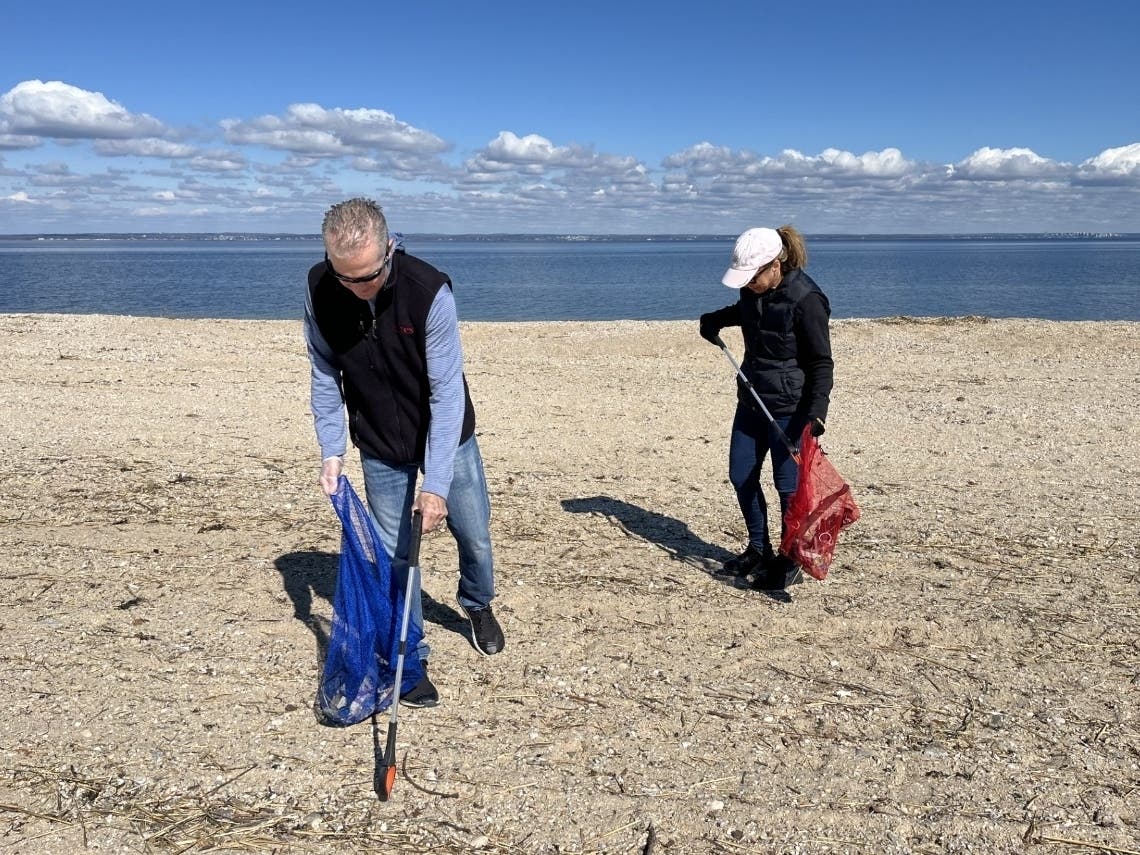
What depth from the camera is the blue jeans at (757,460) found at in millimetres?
5070

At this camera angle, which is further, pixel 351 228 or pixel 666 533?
pixel 666 533

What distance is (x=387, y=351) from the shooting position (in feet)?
11.9

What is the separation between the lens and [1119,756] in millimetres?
3604

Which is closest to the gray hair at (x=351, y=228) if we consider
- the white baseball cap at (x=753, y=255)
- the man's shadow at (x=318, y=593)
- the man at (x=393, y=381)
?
the man at (x=393, y=381)

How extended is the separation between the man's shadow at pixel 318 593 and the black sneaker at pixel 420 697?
0.58 metres

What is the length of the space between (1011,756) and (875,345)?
14070mm

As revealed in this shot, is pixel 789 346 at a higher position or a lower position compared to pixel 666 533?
higher

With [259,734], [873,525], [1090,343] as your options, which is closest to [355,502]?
[259,734]

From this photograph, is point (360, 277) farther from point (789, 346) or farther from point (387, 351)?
point (789, 346)

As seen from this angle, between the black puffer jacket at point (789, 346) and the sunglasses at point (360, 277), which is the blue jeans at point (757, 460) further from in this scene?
the sunglasses at point (360, 277)

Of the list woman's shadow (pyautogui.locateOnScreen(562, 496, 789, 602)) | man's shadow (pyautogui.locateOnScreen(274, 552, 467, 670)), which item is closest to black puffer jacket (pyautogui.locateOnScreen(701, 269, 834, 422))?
woman's shadow (pyautogui.locateOnScreen(562, 496, 789, 602))

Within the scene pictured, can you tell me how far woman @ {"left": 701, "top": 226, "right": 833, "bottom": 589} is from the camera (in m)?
4.67

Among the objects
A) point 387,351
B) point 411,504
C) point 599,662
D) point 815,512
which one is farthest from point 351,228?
point 815,512

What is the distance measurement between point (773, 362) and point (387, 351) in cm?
223
